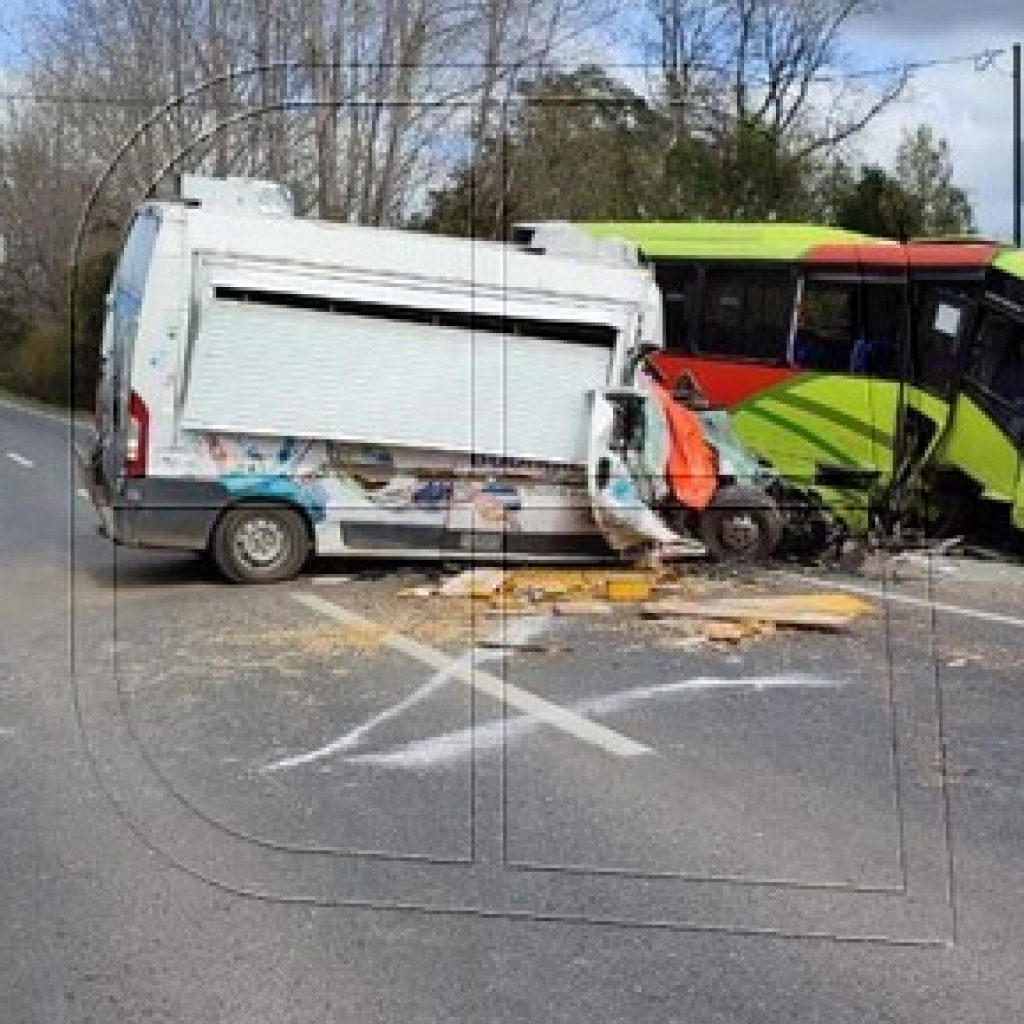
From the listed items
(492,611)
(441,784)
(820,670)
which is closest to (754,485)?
(492,611)

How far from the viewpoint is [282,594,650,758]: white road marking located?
6926mm

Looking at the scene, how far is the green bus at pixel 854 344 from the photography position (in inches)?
527

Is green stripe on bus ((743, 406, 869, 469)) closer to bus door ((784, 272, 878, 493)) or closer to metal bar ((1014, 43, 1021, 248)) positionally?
bus door ((784, 272, 878, 493))

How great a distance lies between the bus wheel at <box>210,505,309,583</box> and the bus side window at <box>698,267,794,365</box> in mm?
6008

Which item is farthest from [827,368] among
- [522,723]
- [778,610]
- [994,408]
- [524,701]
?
[522,723]

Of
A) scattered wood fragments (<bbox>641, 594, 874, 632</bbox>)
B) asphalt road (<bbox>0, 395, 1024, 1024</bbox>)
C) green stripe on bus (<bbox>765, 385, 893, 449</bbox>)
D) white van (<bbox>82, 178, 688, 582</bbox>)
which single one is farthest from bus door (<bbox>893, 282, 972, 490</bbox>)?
asphalt road (<bbox>0, 395, 1024, 1024</bbox>)

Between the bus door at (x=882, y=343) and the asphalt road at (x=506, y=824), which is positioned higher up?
the bus door at (x=882, y=343)

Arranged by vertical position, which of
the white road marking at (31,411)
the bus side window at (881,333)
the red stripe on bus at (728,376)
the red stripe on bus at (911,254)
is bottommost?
the white road marking at (31,411)

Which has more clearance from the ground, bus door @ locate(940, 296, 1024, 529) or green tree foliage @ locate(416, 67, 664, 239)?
green tree foliage @ locate(416, 67, 664, 239)

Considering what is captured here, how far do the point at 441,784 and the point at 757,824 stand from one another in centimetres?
112

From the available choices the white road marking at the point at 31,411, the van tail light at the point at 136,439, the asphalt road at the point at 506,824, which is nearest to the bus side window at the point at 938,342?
the asphalt road at the point at 506,824

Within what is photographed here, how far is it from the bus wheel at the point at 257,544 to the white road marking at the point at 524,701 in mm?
2022

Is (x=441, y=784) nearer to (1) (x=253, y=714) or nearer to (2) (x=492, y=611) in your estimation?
(1) (x=253, y=714)

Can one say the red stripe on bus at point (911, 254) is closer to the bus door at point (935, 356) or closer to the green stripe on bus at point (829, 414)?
the bus door at point (935, 356)
